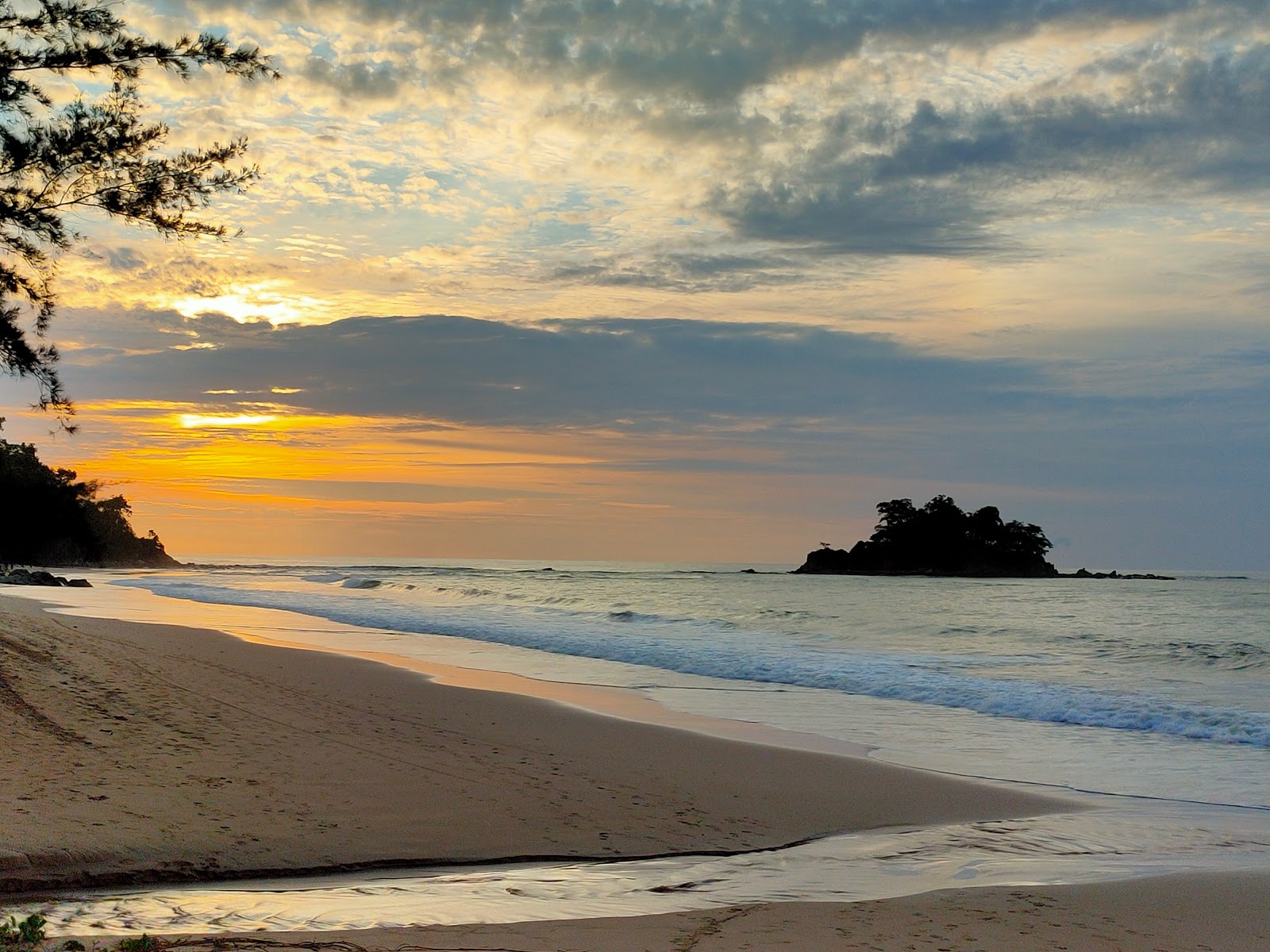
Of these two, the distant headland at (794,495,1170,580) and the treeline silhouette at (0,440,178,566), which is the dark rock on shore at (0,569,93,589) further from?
the distant headland at (794,495,1170,580)

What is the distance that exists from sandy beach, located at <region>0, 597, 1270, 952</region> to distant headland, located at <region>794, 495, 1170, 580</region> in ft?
399

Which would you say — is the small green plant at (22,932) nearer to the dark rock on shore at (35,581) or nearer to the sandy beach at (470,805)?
the sandy beach at (470,805)

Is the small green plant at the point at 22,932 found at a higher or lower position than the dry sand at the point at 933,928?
higher

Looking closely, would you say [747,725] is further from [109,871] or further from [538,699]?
[109,871]

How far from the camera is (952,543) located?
129m

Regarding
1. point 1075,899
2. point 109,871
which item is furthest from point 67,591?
point 1075,899

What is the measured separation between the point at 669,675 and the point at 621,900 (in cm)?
1448

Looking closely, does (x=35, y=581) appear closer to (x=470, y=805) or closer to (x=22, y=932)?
(x=470, y=805)

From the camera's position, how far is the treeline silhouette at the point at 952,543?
12838 centimetres

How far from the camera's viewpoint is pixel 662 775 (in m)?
9.53

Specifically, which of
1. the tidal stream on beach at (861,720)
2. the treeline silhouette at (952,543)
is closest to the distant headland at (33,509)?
the tidal stream on beach at (861,720)

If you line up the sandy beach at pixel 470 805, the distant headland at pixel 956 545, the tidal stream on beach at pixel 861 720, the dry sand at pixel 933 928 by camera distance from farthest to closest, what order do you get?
the distant headland at pixel 956 545
the tidal stream on beach at pixel 861 720
the sandy beach at pixel 470 805
the dry sand at pixel 933 928

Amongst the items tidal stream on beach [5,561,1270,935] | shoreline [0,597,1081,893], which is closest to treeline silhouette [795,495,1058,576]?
tidal stream on beach [5,561,1270,935]

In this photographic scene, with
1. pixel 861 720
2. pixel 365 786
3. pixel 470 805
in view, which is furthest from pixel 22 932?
pixel 861 720
